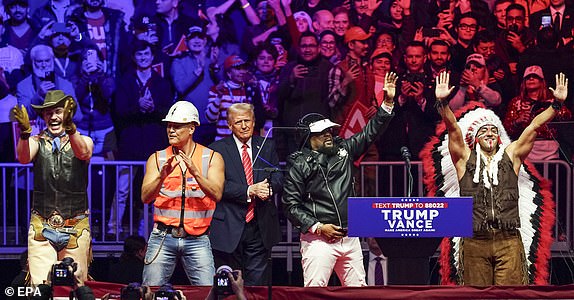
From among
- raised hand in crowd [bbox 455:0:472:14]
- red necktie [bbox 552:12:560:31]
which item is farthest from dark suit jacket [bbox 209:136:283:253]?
red necktie [bbox 552:12:560:31]

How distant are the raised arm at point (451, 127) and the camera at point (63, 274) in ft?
10.2

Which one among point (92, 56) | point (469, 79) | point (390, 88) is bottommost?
point (390, 88)

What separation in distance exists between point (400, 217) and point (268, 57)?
125 inches

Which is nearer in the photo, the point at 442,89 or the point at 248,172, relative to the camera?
the point at 442,89

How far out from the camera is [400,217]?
8.10m

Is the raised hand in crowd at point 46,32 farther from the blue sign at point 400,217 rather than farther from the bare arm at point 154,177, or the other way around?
the blue sign at point 400,217

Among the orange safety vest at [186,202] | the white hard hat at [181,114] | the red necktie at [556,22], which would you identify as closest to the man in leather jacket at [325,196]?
the orange safety vest at [186,202]

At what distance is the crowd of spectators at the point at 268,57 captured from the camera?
10.7 meters

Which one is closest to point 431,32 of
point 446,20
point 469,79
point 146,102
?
point 446,20

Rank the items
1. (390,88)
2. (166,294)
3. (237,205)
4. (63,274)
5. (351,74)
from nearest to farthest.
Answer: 1. (166,294)
2. (63,274)
3. (390,88)
4. (237,205)
5. (351,74)

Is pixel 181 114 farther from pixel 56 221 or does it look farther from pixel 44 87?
pixel 44 87

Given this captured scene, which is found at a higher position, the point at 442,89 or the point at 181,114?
the point at 442,89

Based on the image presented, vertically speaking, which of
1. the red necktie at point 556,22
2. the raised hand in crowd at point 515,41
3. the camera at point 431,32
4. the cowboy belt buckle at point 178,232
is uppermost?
the red necktie at point 556,22

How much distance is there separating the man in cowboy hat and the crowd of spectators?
72.8 inches
